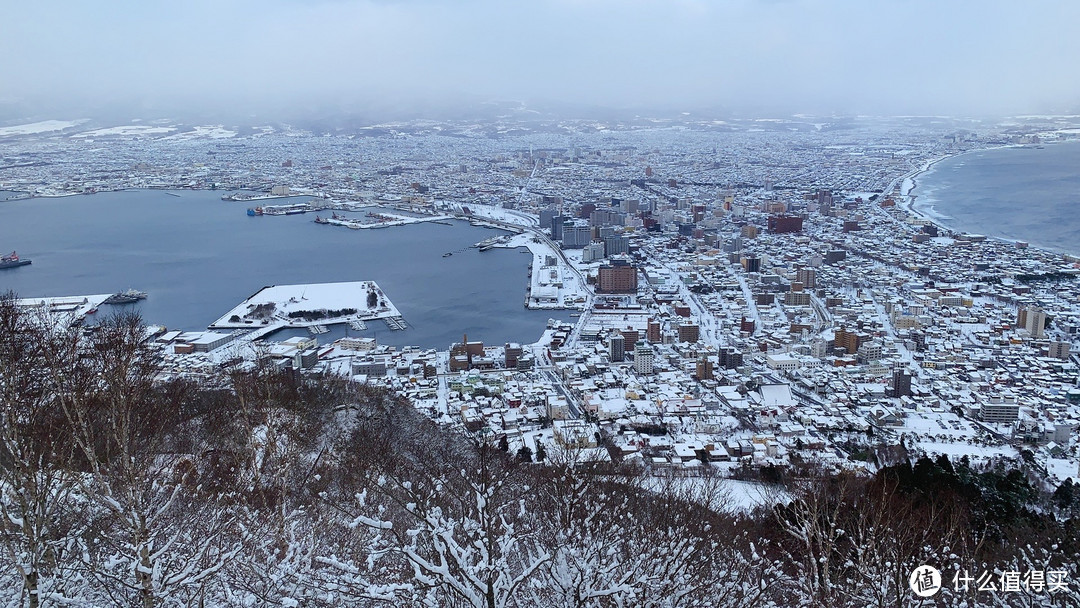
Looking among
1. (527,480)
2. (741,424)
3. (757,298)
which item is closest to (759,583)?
(527,480)

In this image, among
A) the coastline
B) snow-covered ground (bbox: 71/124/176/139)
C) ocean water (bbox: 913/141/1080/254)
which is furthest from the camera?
snow-covered ground (bbox: 71/124/176/139)

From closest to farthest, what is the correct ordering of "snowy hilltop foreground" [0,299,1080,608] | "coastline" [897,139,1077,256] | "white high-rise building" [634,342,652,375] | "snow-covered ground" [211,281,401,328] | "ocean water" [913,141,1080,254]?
"snowy hilltop foreground" [0,299,1080,608] < "white high-rise building" [634,342,652,375] < "snow-covered ground" [211,281,401,328] < "coastline" [897,139,1077,256] < "ocean water" [913,141,1080,254]

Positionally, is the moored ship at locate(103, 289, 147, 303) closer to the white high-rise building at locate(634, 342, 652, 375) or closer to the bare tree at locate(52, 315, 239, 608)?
the white high-rise building at locate(634, 342, 652, 375)

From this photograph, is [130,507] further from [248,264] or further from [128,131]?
[128,131]

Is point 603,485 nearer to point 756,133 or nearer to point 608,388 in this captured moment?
point 608,388

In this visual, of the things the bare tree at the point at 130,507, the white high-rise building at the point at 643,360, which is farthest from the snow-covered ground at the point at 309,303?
the bare tree at the point at 130,507

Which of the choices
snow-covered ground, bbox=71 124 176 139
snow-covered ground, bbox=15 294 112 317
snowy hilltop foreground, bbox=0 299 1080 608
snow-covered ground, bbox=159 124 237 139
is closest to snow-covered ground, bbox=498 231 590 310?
snow-covered ground, bbox=15 294 112 317

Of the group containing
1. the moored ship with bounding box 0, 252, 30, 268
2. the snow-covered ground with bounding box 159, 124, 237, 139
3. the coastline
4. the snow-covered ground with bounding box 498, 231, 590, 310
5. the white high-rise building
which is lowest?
the white high-rise building

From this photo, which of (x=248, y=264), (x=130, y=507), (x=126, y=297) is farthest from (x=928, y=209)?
(x=130, y=507)
